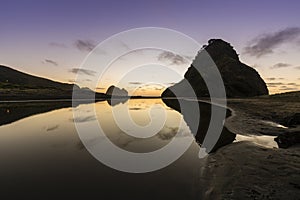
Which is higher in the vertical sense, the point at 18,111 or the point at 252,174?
the point at 18,111

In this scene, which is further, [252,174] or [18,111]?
[18,111]

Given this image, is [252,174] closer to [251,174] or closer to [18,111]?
[251,174]

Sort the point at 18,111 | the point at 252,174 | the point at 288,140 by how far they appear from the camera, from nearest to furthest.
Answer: the point at 252,174 < the point at 288,140 < the point at 18,111

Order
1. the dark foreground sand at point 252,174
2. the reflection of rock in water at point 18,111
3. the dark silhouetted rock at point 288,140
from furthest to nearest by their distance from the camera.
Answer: the reflection of rock in water at point 18,111
the dark silhouetted rock at point 288,140
the dark foreground sand at point 252,174

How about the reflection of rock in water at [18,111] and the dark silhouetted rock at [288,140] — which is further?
the reflection of rock in water at [18,111]

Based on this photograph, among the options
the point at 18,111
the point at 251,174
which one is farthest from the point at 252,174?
the point at 18,111

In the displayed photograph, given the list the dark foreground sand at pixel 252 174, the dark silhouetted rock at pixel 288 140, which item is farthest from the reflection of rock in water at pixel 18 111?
the dark silhouetted rock at pixel 288 140

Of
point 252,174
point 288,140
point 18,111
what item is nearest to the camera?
point 252,174

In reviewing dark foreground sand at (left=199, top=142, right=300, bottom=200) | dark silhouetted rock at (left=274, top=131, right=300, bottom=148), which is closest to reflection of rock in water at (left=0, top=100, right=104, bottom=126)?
dark foreground sand at (left=199, top=142, right=300, bottom=200)

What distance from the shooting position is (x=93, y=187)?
→ 8.62 metres

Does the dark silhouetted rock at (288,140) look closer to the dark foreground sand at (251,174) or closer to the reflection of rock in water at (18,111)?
the dark foreground sand at (251,174)

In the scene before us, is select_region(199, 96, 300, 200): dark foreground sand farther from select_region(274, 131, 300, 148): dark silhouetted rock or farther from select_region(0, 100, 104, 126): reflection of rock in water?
select_region(0, 100, 104, 126): reflection of rock in water

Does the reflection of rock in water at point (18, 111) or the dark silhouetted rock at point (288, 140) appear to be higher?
the reflection of rock in water at point (18, 111)

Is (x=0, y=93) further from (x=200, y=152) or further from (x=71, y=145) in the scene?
(x=200, y=152)
